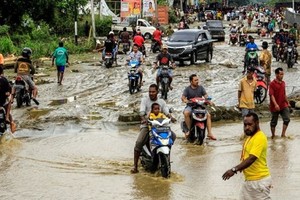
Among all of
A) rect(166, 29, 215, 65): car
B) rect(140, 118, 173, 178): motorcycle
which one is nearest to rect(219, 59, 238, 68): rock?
rect(166, 29, 215, 65): car

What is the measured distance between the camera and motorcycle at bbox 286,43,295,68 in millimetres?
27281

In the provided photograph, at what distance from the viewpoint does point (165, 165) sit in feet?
32.9

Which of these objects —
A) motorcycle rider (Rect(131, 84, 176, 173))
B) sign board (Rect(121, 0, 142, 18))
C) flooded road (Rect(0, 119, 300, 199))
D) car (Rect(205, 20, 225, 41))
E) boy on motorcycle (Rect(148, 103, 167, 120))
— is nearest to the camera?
flooded road (Rect(0, 119, 300, 199))

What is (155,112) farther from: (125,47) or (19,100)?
(125,47)

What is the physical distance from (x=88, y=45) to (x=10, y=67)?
1007cm

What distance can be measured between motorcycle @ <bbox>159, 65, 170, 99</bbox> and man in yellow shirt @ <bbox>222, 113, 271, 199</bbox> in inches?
482

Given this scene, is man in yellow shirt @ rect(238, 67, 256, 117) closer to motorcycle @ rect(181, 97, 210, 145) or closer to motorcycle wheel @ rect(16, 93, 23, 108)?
motorcycle @ rect(181, 97, 210, 145)

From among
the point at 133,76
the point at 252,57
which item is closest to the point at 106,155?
the point at 133,76

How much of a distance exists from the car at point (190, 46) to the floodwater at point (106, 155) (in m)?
7.08

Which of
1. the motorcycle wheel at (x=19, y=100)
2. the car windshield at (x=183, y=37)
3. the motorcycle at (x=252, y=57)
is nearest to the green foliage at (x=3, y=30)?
the car windshield at (x=183, y=37)

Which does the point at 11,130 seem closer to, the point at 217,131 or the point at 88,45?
the point at 217,131

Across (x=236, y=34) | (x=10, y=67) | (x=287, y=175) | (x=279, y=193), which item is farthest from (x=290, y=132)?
(x=236, y=34)

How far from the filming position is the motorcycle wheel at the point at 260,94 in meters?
18.4

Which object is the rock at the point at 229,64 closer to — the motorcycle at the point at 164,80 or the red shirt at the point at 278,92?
the motorcycle at the point at 164,80
